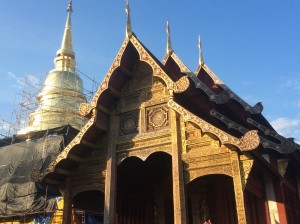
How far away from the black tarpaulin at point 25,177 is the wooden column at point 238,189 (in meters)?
12.0

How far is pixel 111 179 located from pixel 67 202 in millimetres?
1628

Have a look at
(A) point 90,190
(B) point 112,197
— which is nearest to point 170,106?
(B) point 112,197

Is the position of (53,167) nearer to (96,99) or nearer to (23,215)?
(96,99)

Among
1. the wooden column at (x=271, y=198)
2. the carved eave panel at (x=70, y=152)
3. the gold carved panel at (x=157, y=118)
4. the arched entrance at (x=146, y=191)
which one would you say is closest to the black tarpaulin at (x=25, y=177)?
the arched entrance at (x=146, y=191)

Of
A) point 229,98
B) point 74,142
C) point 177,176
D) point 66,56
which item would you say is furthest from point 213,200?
point 66,56

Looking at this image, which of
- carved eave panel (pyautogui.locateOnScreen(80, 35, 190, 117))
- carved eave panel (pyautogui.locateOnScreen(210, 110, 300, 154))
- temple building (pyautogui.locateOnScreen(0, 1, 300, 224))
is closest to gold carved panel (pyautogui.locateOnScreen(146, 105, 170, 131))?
temple building (pyautogui.locateOnScreen(0, 1, 300, 224))

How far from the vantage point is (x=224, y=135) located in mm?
7617

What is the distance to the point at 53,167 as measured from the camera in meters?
9.86

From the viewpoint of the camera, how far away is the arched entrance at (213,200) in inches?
394

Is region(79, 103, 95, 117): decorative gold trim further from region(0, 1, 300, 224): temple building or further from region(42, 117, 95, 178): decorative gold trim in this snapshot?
region(42, 117, 95, 178): decorative gold trim

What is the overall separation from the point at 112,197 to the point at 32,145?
515 inches

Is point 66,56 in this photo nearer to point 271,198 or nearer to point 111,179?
point 111,179

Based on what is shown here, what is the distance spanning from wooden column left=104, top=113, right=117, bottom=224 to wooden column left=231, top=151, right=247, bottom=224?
3.28 metres

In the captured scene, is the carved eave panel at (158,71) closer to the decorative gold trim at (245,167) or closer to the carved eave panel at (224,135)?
the carved eave panel at (224,135)
